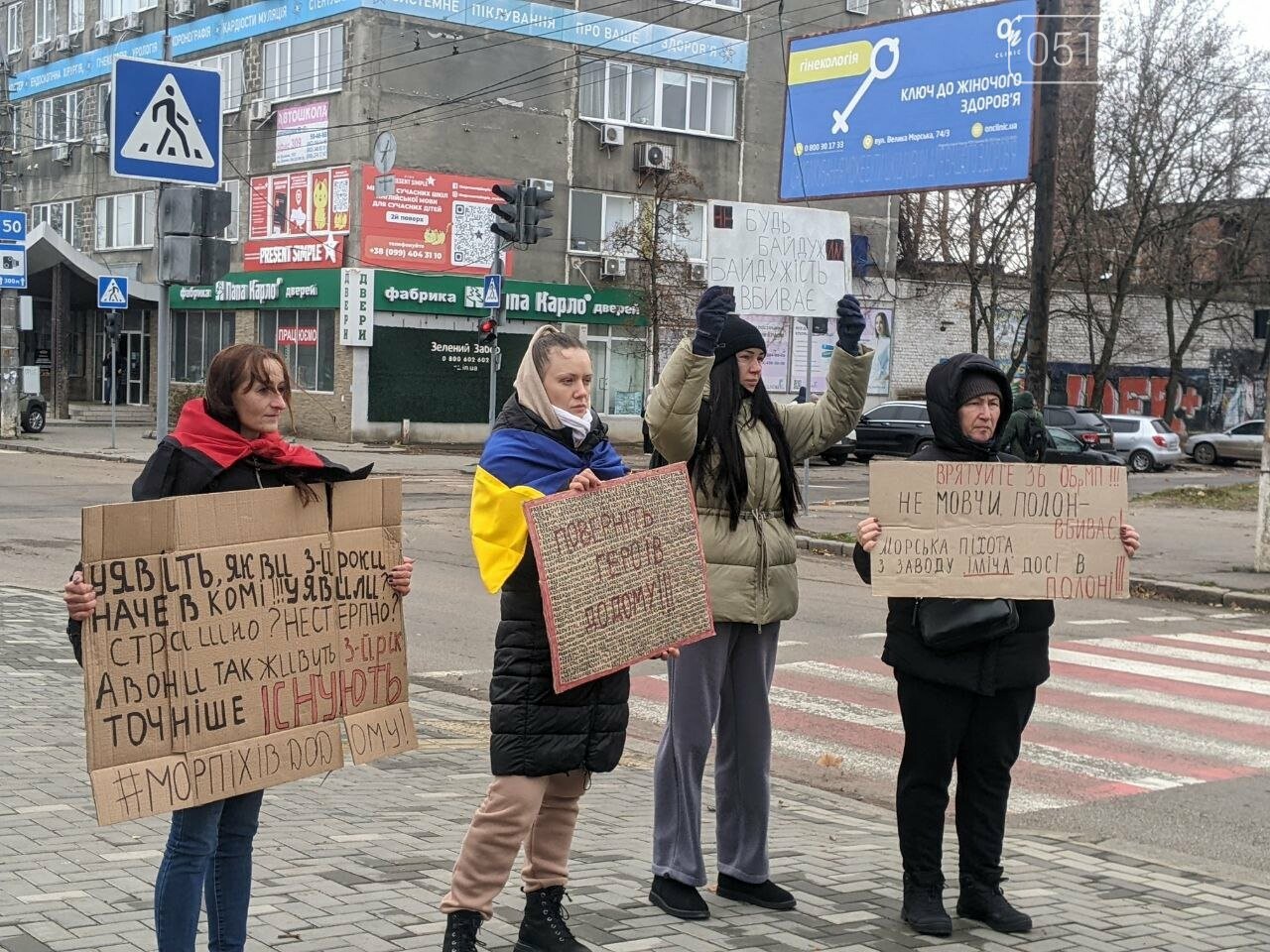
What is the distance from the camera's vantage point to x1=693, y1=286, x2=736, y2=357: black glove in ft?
16.7

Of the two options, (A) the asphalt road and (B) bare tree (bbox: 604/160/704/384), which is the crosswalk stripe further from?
(B) bare tree (bbox: 604/160/704/384)

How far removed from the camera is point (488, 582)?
4527mm

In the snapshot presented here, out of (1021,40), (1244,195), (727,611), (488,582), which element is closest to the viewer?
(488,582)

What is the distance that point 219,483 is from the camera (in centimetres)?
425

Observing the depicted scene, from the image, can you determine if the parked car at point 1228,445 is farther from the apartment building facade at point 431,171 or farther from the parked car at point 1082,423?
the apartment building facade at point 431,171

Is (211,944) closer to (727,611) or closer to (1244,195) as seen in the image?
(727,611)

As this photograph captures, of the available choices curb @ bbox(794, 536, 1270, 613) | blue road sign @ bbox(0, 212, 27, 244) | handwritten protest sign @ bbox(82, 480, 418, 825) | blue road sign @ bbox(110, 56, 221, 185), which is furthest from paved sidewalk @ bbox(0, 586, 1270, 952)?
blue road sign @ bbox(0, 212, 27, 244)

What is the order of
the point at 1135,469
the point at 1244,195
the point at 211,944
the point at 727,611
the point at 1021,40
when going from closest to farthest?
the point at 211,944 → the point at 727,611 → the point at 1021,40 → the point at 1135,469 → the point at 1244,195

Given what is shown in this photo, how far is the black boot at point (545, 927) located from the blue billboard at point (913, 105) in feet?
53.4

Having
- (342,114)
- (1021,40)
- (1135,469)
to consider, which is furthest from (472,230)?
(1021,40)

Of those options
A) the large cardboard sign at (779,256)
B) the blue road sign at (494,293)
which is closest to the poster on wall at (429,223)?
the blue road sign at (494,293)

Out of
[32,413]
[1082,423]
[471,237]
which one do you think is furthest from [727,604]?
[1082,423]

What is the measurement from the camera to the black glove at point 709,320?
5094 millimetres

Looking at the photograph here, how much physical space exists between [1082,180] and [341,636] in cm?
4292
